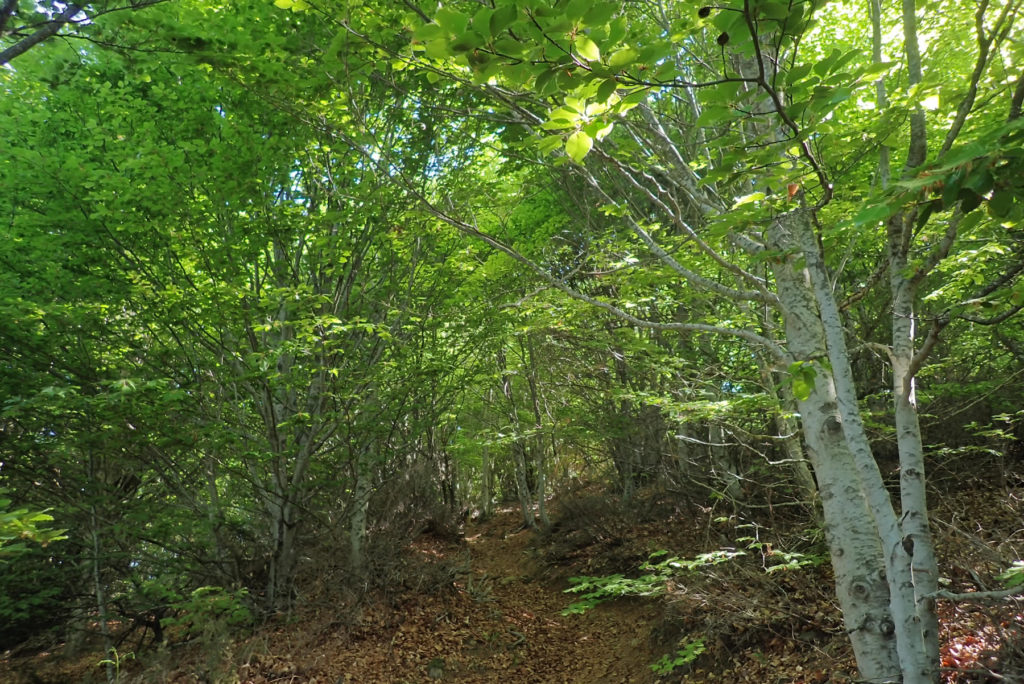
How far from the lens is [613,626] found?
314 inches

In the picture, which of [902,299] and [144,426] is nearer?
[902,299]

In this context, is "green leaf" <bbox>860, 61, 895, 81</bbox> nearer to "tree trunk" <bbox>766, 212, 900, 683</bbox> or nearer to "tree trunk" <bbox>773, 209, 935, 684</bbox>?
"tree trunk" <bbox>773, 209, 935, 684</bbox>

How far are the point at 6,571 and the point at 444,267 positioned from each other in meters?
6.59

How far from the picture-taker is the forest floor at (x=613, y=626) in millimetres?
4633

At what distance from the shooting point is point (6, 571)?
736cm

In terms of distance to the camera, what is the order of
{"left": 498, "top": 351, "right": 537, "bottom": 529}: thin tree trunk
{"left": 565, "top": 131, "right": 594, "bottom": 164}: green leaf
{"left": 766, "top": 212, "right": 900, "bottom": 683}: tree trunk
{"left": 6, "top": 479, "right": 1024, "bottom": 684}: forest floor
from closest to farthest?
{"left": 565, "top": 131, "right": 594, "bottom": 164}: green leaf → {"left": 766, "top": 212, "right": 900, "bottom": 683}: tree trunk → {"left": 6, "top": 479, "right": 1024, "bottom": 684}: forest floor → {"left": 498, "top": 351, "right": 537, "bottom": 529}: thin tree trunk

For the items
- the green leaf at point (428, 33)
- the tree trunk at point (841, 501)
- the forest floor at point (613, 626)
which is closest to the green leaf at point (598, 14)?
the green leaf at point (428, 33)

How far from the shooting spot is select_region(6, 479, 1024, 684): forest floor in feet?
15.2

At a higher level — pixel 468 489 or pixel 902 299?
pixel 902 299

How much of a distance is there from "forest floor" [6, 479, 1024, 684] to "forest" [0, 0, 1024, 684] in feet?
0.16

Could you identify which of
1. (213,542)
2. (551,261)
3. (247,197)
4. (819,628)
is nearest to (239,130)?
(247,197)

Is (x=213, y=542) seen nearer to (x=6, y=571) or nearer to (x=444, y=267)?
(x=6, y=571)

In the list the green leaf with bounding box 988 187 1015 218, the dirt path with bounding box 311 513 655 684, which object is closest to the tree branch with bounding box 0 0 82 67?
the green leaf with bounding box 988 187 1015 218

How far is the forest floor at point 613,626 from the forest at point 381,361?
50 millimetres
